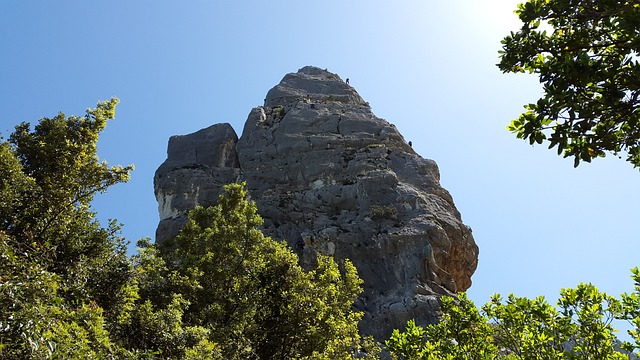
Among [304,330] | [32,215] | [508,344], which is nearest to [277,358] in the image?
[304,330]

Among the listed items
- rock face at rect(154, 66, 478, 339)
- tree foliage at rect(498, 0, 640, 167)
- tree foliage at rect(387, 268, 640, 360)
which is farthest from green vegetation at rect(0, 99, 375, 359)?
rock face at rect(154, 66, 478, 339)

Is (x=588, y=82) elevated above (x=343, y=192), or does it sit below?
below

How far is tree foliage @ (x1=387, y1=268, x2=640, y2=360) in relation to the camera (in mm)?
11312

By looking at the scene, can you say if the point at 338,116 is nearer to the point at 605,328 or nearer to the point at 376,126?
the point at 376,126

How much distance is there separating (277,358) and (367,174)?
33.4 metres

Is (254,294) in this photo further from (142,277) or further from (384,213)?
(384,213)

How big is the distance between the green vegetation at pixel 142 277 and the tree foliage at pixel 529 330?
3.43 meters

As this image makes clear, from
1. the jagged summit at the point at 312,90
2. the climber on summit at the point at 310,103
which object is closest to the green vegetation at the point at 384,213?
the climber on summit at the point at 310,103

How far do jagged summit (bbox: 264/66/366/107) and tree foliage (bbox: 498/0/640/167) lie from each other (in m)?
52.9

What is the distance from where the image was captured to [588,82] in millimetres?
7727

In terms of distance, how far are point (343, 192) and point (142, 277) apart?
32.1 m

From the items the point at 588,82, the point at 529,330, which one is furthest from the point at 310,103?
the point at 588,82

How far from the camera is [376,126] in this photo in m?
55.0

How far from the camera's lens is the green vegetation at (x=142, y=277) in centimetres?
1220
